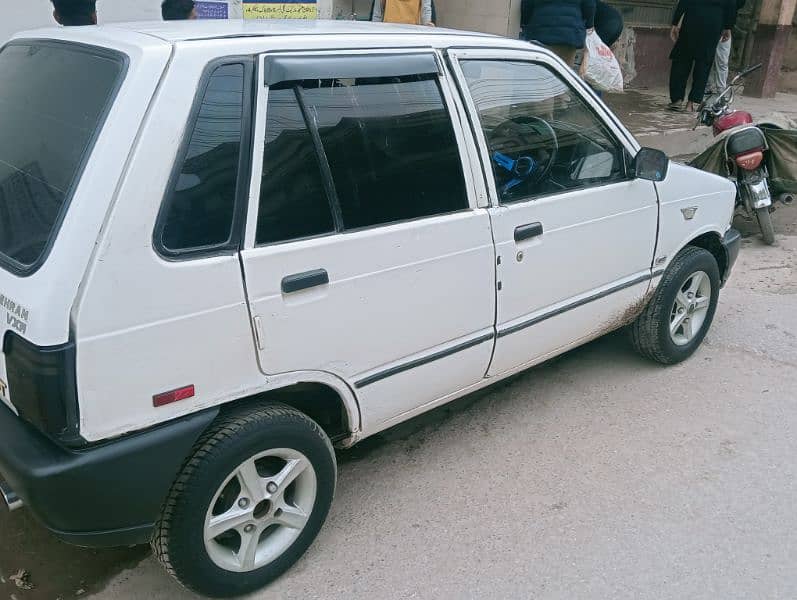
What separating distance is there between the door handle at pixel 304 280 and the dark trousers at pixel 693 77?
28.9ft

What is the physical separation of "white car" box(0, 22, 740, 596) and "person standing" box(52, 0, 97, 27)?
2.69m

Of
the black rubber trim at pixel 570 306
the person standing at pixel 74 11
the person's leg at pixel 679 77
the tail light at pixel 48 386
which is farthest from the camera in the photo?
the person's leg at pixel 679 77

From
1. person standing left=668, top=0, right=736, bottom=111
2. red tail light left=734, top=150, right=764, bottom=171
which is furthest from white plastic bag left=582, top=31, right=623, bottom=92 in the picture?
person standing left=668, top=0, right=736, bottom=111

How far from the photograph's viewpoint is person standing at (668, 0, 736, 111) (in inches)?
365

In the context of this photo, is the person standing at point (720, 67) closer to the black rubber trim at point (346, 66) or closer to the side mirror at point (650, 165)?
the side mirror at point (650, 165)

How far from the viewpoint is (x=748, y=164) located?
6.01 m

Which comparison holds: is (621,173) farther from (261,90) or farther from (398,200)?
(261,90)

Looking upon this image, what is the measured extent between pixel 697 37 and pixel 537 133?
24.1 feet

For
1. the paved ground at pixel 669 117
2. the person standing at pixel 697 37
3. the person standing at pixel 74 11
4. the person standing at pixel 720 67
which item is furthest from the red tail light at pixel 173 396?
the person standing at pixel 720 67

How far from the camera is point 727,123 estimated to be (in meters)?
6.38

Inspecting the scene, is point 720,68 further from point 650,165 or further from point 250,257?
point 250,257

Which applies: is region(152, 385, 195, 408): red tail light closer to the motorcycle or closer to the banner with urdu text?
the banner with urdu text

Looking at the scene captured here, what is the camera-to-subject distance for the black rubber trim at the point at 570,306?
3178 millimetres

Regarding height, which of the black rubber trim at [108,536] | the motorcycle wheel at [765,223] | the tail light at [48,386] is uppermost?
the tail light at [48,386]
